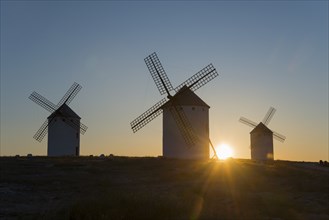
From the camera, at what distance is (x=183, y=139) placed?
1828 inches

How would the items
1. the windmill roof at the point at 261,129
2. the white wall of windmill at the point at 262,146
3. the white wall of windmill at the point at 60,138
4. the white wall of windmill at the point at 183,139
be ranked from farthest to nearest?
the windmill roof at the point at 261,129 → the white wall of windmill at the point at 262,146 → the white wall of windmill at the point at 60,138 → the white wall of windmill at the point at 183,139

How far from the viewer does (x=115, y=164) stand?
143 ft

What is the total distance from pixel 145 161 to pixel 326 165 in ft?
72.0

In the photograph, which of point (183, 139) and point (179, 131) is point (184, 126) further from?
point (183, 139)

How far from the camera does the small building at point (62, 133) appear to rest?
53500 millimetres

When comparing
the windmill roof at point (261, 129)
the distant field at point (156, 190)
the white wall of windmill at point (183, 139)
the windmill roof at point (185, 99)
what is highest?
the windmill roof at point (185, 99)

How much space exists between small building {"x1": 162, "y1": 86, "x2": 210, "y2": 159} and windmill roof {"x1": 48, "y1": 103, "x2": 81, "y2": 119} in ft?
40.1

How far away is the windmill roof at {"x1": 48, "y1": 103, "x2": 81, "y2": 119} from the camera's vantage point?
54.1 meters

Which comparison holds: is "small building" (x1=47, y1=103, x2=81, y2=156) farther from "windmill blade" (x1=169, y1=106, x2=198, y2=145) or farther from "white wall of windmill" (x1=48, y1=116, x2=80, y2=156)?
"windmill blade" (x1=169, y1=106, x2=198, y2=145)

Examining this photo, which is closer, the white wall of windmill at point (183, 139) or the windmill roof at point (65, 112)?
the white wall of windmill at point (183, 139)

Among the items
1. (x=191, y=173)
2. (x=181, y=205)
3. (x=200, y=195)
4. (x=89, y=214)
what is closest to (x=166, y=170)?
(x=191, y=173)

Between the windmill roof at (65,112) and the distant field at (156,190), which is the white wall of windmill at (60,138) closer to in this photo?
the windmill roof at (65,112)

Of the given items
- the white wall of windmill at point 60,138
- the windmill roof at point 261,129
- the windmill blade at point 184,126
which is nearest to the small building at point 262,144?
the windmill roof at point 261,129

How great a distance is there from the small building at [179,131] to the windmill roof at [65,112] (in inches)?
481
